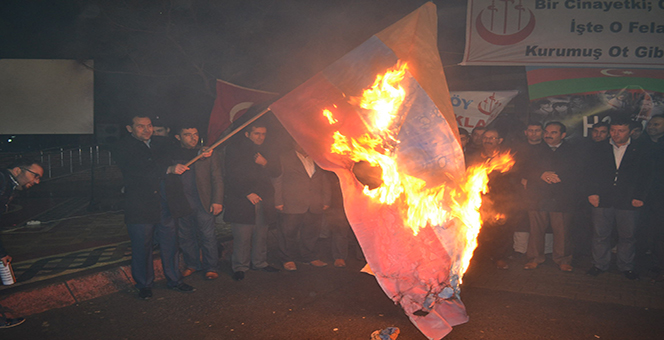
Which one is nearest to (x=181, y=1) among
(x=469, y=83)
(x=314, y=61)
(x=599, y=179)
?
(x=314, y=61)

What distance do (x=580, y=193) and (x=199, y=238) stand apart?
554cm

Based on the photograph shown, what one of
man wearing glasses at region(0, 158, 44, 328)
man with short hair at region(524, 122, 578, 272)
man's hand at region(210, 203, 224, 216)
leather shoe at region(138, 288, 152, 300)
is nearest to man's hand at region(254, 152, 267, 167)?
man's hand at region(210, 203, 224, 216)

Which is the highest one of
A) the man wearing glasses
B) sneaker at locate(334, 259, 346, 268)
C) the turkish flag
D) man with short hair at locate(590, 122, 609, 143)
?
the turkish flag

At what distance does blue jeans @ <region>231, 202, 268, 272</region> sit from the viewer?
604 centimetres

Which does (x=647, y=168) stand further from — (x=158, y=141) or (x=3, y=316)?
(x=3, y=316)

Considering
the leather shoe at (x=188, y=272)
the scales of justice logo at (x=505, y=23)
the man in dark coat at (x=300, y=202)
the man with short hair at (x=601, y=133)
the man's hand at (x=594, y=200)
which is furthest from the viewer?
the scales of justice logo at (x=505, y=23)

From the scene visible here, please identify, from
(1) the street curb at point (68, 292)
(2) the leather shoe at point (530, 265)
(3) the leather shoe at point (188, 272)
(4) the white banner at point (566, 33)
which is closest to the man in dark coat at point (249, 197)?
(3) the leather shoe at point (188, 272)

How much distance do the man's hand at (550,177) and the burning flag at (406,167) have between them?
8.77 feet

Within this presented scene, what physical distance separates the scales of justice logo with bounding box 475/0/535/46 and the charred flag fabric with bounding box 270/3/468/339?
4231 mm

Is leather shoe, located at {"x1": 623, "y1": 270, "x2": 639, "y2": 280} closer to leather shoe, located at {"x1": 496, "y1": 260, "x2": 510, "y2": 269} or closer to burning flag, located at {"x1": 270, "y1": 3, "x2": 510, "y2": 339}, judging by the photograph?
leather shoe, located at {"x1": 496, "y1": 260, "x2": 510, "y2": 269}

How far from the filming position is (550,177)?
6.39 meters

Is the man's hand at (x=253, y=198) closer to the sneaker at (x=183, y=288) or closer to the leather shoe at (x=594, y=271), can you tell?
the sneaker at (x=183, y=288)

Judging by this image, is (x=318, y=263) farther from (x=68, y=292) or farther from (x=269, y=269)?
(x=68, y=292)

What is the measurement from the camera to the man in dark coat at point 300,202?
6461 mm
